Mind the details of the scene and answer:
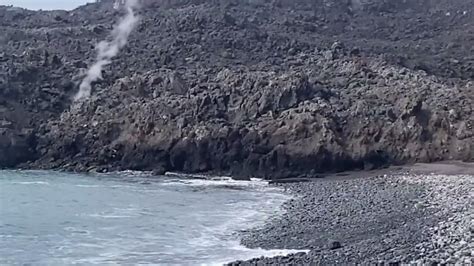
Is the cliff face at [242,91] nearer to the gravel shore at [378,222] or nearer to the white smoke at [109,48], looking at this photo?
the white smoke at [109,48]

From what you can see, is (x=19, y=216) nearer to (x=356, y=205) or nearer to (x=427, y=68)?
(x=356, y=205)

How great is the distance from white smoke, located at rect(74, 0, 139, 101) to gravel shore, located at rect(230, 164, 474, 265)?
852 inches

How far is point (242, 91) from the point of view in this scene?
46375mm

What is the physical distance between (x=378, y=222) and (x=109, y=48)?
126 ft

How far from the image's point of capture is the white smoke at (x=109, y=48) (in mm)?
53500

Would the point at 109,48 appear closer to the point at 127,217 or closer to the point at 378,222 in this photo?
the point at 127,217

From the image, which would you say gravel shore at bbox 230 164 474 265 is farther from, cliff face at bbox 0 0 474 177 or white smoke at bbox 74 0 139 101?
white smoke at bbox 74 0 139 101

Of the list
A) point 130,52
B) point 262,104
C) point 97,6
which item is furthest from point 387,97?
point 97,6

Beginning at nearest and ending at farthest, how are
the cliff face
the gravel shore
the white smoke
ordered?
the gravel shore < the cliff face < the white smoke

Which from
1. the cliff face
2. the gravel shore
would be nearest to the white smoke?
the cliff face

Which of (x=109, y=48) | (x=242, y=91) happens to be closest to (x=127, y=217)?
(x=242, y=91)

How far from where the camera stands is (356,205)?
28438 millimetres

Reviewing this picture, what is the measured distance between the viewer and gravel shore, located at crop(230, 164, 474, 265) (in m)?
18.7

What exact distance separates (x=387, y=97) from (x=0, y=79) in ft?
82.2
